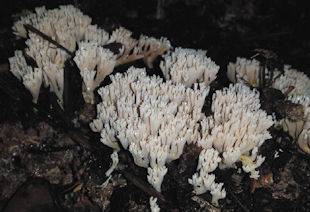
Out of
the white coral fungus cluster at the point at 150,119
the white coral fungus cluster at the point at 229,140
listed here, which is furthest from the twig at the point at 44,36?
the white coral fungus cluster at the point at 229,140

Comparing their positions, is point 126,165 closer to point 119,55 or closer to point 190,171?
point 190,171

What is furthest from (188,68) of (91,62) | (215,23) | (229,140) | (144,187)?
(215,23)

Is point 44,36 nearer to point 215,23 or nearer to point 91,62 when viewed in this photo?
point 91,62

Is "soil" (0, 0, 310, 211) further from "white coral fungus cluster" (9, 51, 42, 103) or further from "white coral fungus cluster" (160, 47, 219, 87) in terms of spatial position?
"white coral fungus cluster" (160, 47, 219, 87)

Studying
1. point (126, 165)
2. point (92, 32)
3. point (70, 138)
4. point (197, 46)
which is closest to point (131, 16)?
point (197, 46)

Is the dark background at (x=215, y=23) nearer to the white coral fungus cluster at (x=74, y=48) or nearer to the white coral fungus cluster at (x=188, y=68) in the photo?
the white coral fungus cluster at (x=74, y=48)

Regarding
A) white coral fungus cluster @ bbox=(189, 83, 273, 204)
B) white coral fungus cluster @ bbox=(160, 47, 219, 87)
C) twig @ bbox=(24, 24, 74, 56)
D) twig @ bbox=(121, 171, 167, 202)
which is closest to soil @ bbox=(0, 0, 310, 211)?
twig @ bbox=(121, 171, 167, 202)
